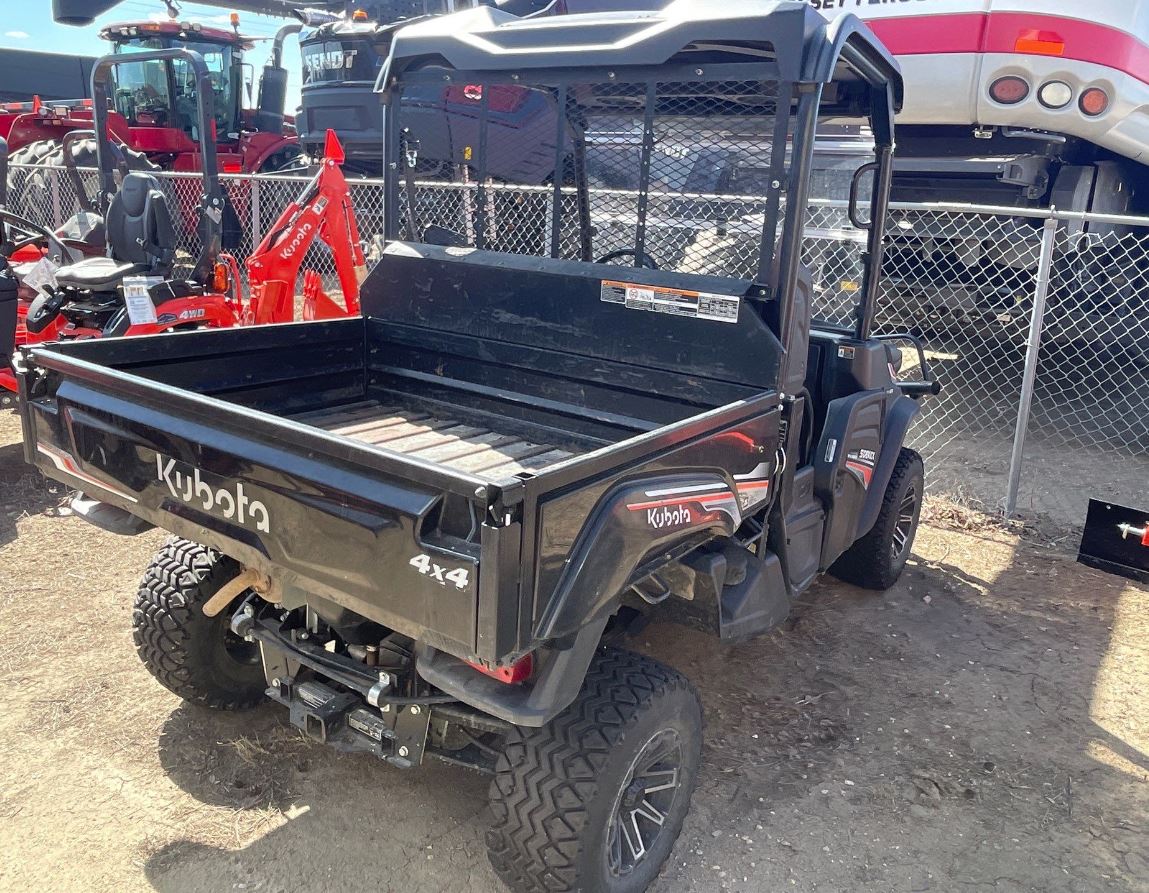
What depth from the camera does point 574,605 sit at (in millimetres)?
1977

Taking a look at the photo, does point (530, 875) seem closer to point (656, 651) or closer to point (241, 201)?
point (656, 651)

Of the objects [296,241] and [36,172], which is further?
[36,172]

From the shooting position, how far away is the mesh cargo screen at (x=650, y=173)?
2939mm

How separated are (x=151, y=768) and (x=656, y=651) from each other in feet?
5.89

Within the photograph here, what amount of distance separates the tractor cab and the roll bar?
5439 mm

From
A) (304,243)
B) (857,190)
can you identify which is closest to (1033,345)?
(857,190)

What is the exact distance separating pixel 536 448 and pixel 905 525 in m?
2.11

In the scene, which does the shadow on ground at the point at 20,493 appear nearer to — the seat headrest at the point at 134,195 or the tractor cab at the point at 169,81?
the seat headrest at the point at 134,195

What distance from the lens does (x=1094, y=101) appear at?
5.39m

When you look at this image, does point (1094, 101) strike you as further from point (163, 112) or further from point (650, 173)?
point (163, 112)

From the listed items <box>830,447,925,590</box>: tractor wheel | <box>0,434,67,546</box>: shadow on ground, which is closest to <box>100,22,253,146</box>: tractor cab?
<box>0,434,67,546</box>: shadow on ground

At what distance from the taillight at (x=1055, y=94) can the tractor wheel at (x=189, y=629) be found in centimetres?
501

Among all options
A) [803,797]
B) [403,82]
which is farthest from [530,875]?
[403,82]

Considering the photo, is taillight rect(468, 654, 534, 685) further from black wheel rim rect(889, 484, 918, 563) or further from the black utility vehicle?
black wheel rim rect(889, 484, 918, 563)
